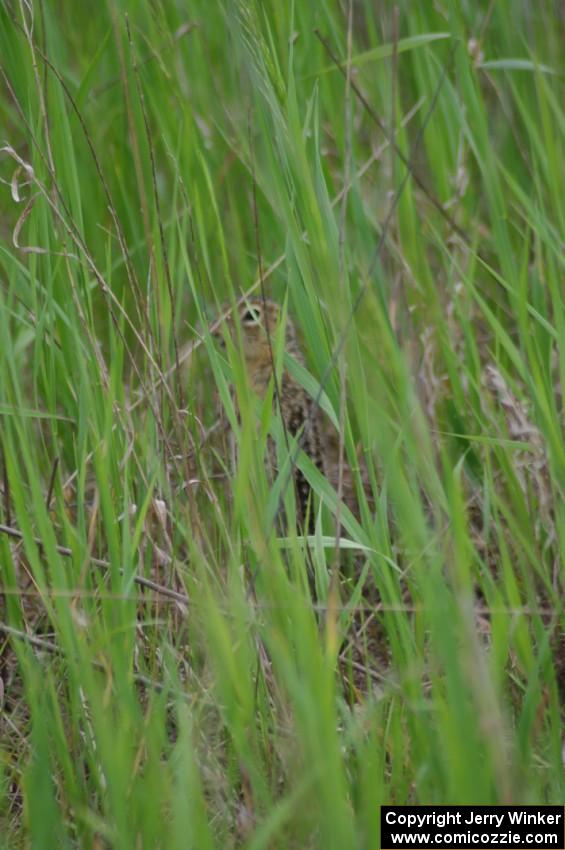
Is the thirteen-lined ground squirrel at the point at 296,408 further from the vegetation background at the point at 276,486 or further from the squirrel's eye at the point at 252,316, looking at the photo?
the vegetation background at the point at 276,486

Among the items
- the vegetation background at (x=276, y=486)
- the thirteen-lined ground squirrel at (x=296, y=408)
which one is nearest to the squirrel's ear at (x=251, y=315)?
the thirteen-lined ground squirrel at (x=296, y=408)

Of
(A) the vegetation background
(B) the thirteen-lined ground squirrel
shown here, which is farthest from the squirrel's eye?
(A) the vegetation background

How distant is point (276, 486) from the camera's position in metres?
2.08

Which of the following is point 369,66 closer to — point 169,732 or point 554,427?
point 554,427

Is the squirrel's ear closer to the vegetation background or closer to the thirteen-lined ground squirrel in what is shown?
the thirteen-lined ground squirrel

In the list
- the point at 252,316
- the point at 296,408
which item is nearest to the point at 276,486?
the point at 252,316

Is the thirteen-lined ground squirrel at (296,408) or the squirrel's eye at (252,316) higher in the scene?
the squirrel's eye at (252,316)

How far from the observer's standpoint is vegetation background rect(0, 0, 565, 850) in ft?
5.68

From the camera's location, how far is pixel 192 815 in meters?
1.68

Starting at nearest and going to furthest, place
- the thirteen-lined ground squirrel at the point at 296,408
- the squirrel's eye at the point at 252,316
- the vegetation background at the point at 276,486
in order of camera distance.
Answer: the vegetation background at the point at 276,486, the squirrel's eye at the point at 252,316, the thirteen-lined ground squirrel at the point at 296,408

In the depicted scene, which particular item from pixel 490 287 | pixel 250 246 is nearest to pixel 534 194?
pixel 490 287

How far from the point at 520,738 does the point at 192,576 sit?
2.04 ft

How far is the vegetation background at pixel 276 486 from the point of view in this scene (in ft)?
5.68

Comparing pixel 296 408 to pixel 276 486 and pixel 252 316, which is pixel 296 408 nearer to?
pixel 252 316
